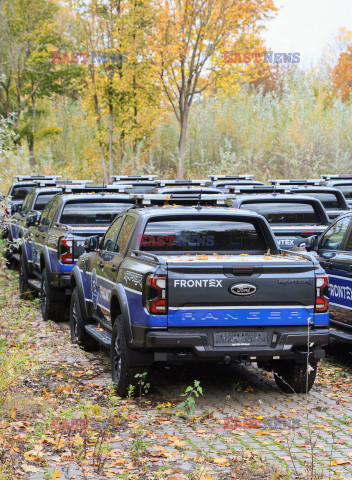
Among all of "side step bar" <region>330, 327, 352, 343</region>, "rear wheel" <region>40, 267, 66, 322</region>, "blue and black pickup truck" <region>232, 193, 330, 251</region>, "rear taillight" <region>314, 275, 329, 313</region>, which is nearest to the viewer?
"rear taillight" <region>314, 275, 329, 313</region>

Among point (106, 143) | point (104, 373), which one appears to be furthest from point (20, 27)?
point (104, 373)

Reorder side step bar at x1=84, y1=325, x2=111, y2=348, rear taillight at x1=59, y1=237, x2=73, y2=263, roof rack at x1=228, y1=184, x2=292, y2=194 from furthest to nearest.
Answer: roof rack at x1=228, y1=184, x2=292, y2=194
rear taillight at x1=59, y1=237, x2=73, y2=263
side step bar at x1=84, y1=325, x2=111, y2=348

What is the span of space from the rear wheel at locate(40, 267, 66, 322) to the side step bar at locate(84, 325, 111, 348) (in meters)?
2.59

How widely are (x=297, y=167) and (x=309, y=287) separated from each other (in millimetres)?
24566

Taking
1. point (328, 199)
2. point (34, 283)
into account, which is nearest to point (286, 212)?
point (328, 199)

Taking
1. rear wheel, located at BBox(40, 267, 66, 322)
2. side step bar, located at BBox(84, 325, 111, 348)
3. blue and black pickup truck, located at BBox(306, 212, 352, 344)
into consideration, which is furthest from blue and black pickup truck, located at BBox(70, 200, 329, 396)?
rear wheel, located at BBox(40, 267, 66, 322)

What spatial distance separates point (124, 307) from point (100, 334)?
57.0 inches

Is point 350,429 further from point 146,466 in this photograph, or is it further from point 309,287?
point 146,466

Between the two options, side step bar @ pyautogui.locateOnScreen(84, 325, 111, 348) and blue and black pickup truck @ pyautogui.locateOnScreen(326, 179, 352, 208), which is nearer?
side step bar @ pyautogui.locateOnScreen(84, 325, 111, 348)

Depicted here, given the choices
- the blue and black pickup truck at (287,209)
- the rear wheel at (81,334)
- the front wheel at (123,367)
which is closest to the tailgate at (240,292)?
the front wheel at (123,367)

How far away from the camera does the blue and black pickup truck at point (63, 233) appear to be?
11.8 metres

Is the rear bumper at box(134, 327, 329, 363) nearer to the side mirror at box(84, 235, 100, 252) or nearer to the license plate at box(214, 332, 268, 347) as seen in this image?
the license plate at box(214, 332, 268, 347)

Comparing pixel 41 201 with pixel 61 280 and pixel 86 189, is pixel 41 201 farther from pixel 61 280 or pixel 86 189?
pixel 61 280

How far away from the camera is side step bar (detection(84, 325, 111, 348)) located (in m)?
8.49
